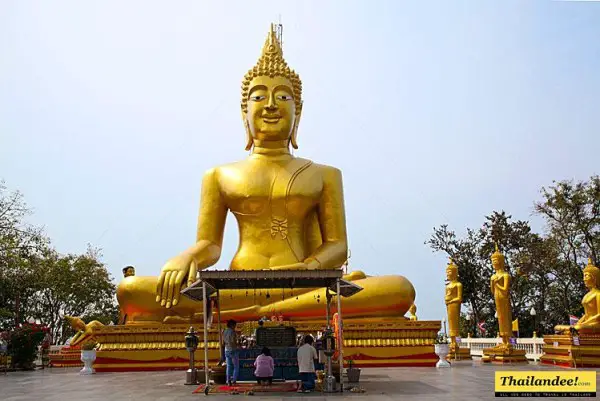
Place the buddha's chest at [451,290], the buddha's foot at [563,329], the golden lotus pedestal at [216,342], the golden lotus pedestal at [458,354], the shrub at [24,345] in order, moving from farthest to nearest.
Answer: the buddha's chest at [451,290] < the golden lotus pedestal at [458,354] < the shrub at [24,345] < the buddha's foot at [563,329] < the golden lotus pedestal at [216,342]

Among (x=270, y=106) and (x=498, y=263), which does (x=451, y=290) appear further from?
(x=270, y=106)

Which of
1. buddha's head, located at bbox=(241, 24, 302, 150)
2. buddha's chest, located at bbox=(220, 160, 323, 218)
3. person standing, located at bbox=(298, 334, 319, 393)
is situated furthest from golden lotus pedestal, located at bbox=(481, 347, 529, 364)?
person standing, located at bbox=(298, 334, 319, 393)

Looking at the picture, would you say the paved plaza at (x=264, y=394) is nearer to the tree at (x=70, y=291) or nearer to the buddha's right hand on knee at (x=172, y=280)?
the buddha's right hand on knee at (x=172, y=280)

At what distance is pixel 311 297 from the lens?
15.5m

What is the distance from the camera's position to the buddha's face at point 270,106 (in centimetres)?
1681

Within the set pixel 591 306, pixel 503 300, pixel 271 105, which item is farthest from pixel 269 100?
pixel 591 306

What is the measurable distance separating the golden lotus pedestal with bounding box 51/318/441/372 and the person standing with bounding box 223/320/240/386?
4.50m

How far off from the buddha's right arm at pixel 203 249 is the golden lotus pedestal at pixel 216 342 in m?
1.37

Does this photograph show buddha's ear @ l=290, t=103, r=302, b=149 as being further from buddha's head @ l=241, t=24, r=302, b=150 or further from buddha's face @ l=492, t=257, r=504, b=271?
buddha's face @ l=492, t=257, r=504, b=271

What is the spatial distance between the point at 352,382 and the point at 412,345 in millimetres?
4979

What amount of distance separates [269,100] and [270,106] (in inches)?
6.1

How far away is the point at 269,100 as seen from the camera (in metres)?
16.8

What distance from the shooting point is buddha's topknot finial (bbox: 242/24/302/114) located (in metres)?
17.1

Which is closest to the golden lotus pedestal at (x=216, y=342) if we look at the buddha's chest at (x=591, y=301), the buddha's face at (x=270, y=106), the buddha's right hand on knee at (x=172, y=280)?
the buddha's right hand on knee at (x=172, y=280)
